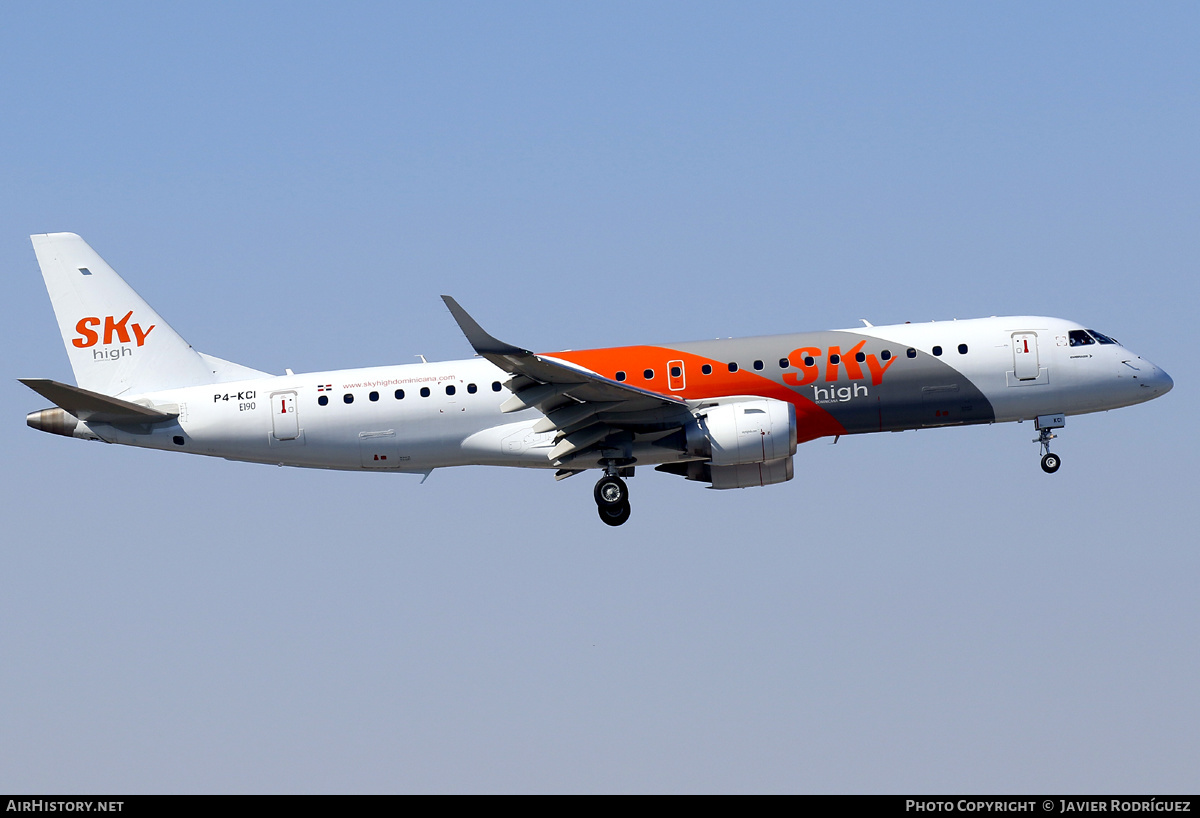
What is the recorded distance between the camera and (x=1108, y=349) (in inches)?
1385

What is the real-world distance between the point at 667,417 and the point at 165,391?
13.8 meters

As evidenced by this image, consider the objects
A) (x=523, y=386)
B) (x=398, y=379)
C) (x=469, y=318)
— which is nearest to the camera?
(x=469, y=318)

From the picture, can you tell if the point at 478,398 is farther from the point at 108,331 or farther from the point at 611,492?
the point at 108,331

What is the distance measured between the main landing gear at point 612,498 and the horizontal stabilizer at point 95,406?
37.3 feet

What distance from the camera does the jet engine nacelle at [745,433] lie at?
3284cm

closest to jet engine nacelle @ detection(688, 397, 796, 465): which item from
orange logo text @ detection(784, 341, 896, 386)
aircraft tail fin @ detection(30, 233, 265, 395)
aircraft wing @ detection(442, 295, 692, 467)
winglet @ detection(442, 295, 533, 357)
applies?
aircraft wing @ detection(442, 295, 692, 467)

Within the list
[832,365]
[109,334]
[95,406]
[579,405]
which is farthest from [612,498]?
[109,334]

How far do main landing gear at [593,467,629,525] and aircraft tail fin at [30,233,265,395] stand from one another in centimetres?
1001

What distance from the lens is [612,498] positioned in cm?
3438

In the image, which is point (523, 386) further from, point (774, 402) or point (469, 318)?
point (774, 402)

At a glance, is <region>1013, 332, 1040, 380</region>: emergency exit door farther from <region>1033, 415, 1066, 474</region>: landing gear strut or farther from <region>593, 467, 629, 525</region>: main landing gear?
<region>593, 467, 629, 525</region>: main landing gear

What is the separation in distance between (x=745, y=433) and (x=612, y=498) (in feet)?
13.1

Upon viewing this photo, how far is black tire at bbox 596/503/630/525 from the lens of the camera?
34.5 metres

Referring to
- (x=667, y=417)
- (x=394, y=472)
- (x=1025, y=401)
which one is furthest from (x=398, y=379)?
(x=1025, y=401)
